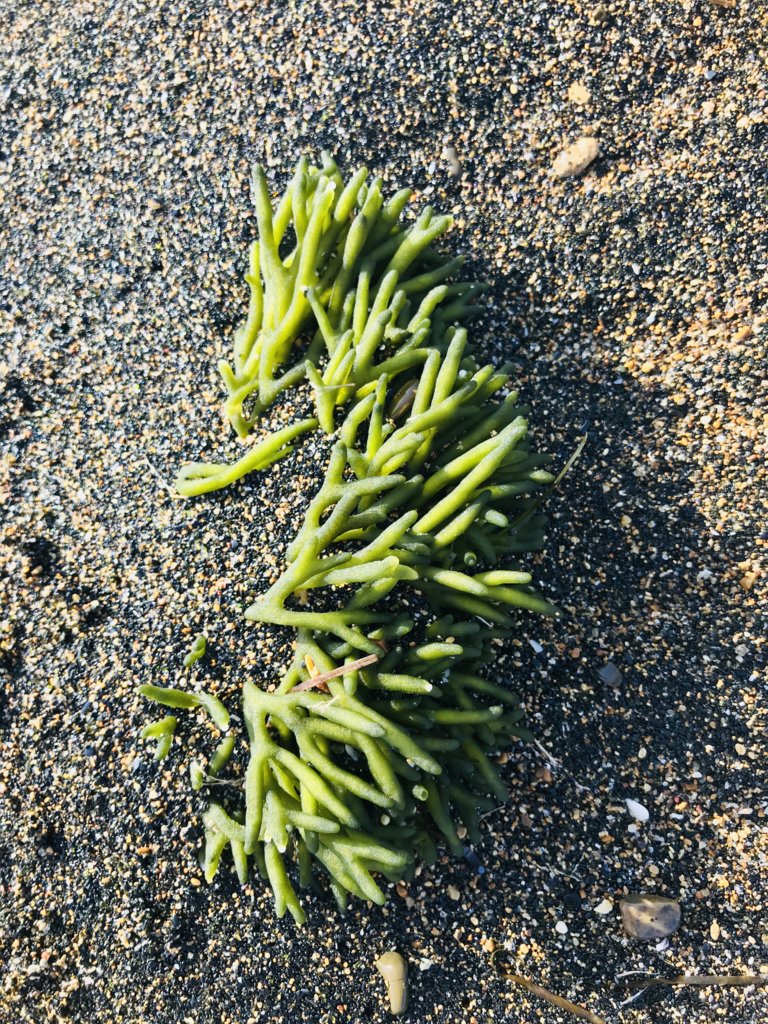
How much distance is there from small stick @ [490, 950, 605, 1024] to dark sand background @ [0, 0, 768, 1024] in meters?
0.03

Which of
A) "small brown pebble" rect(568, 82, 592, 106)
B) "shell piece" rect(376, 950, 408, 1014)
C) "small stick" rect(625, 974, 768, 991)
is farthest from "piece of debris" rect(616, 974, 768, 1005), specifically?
"small brown pebble" rect(568, 82, 592, 106)

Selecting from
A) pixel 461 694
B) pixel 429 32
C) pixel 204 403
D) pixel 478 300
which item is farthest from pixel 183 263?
pixel 461 694

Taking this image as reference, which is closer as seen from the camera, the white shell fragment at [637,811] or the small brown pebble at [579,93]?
the white shell fragment at [637,811]

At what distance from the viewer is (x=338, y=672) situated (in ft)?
6.72

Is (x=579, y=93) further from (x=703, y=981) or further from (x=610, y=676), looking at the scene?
(x=703, y=981)

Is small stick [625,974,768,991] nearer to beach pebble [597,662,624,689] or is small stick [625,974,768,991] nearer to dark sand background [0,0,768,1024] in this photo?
dark sand background [0,0,768,1024]

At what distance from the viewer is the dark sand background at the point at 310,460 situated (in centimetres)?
232

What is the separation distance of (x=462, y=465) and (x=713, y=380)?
1.18 m

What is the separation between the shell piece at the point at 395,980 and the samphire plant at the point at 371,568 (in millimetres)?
353

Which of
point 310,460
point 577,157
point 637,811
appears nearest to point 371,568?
point 310,460

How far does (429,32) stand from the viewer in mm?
3035

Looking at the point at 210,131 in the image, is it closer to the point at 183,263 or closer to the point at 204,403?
the point at 183,263

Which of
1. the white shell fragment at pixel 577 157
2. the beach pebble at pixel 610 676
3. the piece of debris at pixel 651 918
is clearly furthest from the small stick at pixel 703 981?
the white shell fragment at pixel 577 157

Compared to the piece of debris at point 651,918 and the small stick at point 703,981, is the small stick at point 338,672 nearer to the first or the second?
the piece of debris at point 651,918
